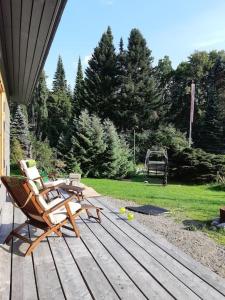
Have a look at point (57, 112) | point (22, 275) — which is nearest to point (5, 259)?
point (22, 275)

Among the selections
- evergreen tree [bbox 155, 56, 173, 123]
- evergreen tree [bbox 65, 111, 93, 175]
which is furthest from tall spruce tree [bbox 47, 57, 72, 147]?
evergreen tree [bbox 65, 111, 93, 175]

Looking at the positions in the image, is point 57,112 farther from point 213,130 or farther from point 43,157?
point 43,157

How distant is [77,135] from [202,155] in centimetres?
586

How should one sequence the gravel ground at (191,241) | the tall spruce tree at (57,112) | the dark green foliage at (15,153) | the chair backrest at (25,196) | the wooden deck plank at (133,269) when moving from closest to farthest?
the wooden deck plank at (133,269), the chair backrest at (25,196), the gravel ground at (191,241), the dark green foliage at (15,153), the tall spruce tree at (57,112)

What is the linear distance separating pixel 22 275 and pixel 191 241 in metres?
2.37

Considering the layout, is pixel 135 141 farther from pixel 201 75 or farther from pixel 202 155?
pixel 201 75

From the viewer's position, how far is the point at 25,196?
11.6 ft

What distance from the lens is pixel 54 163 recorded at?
44.8 ft

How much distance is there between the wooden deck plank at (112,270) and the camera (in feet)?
8.76

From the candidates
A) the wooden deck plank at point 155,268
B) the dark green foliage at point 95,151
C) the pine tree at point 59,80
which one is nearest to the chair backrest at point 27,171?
the wooden deck plank at point 155,268

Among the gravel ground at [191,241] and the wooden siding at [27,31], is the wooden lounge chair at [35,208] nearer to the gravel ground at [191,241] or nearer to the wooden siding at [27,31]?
the gravel ground at [191,241]

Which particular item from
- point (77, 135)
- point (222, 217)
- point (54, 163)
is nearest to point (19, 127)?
point (77, 135)

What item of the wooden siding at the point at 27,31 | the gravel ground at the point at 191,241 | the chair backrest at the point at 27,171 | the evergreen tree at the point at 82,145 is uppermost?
the wooden siding at the point at 27,31

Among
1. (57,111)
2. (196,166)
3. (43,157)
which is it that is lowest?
(196,166)
